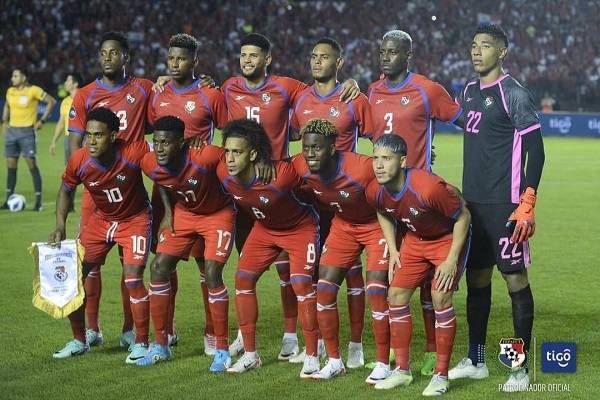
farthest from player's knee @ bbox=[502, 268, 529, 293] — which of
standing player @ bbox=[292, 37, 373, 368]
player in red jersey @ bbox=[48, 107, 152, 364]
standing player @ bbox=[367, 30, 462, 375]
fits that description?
player in red jersey @ bbox=[48, 107, 152, 364]

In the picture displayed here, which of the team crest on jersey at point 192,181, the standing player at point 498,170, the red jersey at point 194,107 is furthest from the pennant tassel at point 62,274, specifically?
the standing player at point 498,170

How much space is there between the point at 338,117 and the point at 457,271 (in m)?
1.65

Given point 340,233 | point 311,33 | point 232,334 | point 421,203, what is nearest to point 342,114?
point 340,233

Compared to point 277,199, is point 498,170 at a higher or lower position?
higher

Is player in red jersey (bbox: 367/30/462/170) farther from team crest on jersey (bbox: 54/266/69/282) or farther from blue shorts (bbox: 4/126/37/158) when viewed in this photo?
blue shorts (bbox: 4/126/37/158)

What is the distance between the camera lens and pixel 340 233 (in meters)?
7.64

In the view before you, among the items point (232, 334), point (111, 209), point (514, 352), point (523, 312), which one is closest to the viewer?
point (514, 352)

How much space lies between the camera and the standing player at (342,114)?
7.92 metres

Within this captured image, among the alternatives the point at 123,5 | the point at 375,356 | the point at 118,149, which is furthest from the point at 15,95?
the point at 123,5

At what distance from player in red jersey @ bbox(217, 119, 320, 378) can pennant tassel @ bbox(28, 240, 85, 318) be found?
1261mm

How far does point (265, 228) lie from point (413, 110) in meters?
1.44

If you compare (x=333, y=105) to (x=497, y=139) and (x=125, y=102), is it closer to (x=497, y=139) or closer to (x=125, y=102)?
(x=497, y=139)

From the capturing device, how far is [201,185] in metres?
7.83

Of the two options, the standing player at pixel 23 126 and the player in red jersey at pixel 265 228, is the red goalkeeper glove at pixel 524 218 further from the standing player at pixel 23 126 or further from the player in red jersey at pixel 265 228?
the standing player at pixel 23 126
